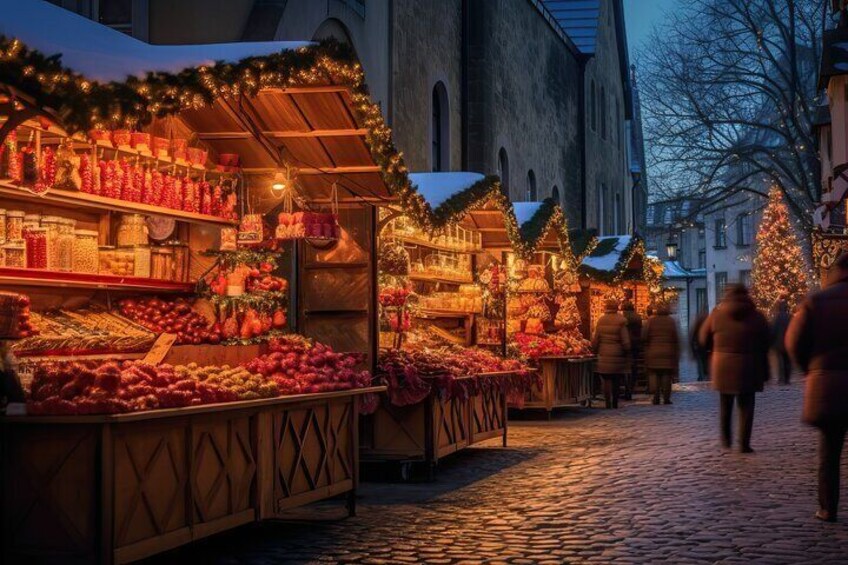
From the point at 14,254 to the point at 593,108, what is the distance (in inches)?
1375

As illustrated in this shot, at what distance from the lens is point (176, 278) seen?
12.9m

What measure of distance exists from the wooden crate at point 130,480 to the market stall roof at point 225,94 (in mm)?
2130

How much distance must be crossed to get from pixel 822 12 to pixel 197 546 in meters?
26.9

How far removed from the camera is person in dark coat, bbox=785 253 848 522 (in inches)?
369

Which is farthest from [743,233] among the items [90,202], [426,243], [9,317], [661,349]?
[9,317]

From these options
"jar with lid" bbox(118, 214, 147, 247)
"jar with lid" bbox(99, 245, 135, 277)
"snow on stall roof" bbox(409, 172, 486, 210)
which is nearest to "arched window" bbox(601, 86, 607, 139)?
"snow on stall roof" bbox(409, 172, 486, 210)

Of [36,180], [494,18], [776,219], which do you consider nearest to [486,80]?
[494,18]

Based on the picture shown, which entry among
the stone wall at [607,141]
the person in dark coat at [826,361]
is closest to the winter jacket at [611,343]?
the person in dark coat at [826,361]

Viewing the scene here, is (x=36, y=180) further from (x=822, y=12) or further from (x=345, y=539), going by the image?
(x=822, y=12)

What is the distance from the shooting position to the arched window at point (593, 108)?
43344 mm

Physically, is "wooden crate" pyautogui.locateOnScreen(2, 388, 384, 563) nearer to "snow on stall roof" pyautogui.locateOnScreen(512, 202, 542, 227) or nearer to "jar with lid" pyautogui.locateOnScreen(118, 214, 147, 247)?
"jar with lid" pyautogui.locateOnScreen(118, 214, 147, 247)

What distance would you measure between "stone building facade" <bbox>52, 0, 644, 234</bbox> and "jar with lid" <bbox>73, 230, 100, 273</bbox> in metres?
3.79

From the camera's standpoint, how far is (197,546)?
31.2ft

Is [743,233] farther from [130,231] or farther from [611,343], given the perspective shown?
[130,231]
